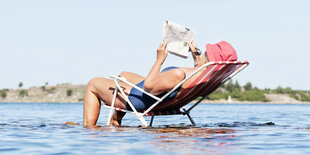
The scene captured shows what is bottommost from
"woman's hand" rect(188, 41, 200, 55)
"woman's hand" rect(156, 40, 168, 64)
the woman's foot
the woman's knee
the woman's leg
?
the woman's foot

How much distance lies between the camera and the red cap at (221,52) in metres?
5.24

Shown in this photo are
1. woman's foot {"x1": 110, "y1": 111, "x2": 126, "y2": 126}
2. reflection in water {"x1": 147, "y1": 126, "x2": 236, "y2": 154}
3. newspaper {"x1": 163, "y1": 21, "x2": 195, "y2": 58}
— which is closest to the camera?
reflection in water {"x1": 147, "y1": 126, "x2": 236, "y2": 154}

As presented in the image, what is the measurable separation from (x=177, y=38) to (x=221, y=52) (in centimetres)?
63

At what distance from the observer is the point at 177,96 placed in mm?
5465

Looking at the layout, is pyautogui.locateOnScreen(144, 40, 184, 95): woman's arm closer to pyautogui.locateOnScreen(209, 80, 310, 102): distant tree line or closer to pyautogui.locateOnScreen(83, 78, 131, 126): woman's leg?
pyautogui.locateOnScreen(83, 78, 131, 126): woman's leg

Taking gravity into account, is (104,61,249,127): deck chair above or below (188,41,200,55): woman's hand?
below

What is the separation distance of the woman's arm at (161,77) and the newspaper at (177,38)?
0.40ft

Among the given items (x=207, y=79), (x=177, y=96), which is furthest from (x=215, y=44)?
(x=177, y=96)

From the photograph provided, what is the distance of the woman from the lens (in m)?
5.11

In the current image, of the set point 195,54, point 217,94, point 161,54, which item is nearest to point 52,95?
point 217,94

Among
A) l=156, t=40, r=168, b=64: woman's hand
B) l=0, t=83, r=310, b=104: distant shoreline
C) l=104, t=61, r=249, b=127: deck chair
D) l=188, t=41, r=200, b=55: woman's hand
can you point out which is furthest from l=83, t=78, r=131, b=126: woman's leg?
l=0, t=83, r=310, b=104: distant shoreline

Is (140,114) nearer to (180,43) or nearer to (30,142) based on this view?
(180,43)

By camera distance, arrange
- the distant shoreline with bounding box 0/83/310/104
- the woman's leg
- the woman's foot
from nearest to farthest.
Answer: the woman's leg, the woman's foot, the distant shoreline with bounding box 0/83/310/104

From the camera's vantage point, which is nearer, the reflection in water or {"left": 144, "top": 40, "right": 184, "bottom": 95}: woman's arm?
the reflection in water
